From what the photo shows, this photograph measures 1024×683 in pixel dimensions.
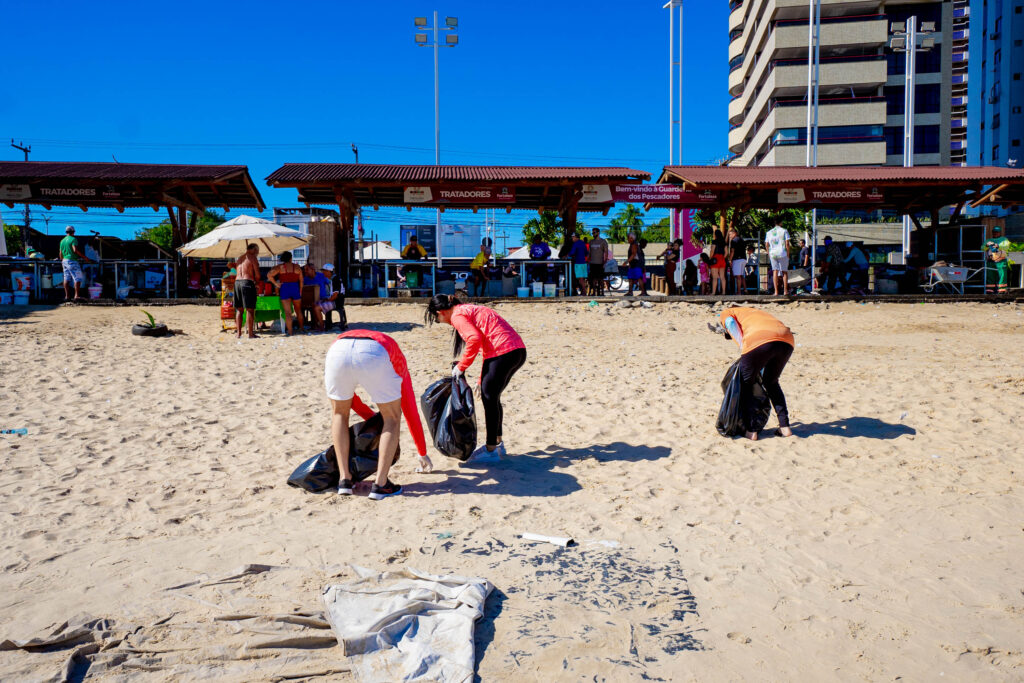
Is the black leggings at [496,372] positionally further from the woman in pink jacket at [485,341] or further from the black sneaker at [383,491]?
the black sneaker at [383,491]

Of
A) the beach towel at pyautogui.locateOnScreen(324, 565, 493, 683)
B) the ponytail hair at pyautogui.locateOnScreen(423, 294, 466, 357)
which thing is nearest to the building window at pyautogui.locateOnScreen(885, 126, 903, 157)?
the ponytail hair at pyautogui.locateOnScreen(423, 294, 466, 357)

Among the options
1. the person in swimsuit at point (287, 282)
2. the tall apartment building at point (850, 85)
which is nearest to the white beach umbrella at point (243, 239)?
the person in swimsuit at point (287, 282)

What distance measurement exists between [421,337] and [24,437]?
6775mm

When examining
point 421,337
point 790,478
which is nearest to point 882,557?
point 790,478

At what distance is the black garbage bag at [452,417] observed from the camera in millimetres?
5012

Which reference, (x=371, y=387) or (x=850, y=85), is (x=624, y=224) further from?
(x=371, y=387)

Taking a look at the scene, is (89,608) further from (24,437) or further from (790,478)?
(790,478)

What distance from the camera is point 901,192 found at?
19500mm

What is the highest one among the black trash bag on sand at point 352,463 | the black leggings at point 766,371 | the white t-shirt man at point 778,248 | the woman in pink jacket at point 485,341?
the white t-shirt man at point 778,248

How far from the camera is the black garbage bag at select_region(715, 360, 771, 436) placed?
6062mm

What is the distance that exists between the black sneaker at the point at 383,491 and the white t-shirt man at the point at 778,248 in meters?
13.5

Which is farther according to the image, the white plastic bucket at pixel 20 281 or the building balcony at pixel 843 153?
the building balcony at pixel 843 153

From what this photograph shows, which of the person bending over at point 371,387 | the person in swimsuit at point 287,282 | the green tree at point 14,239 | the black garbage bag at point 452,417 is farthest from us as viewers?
the green tree at point 14,239

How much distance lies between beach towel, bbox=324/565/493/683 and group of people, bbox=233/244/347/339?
9.34m
